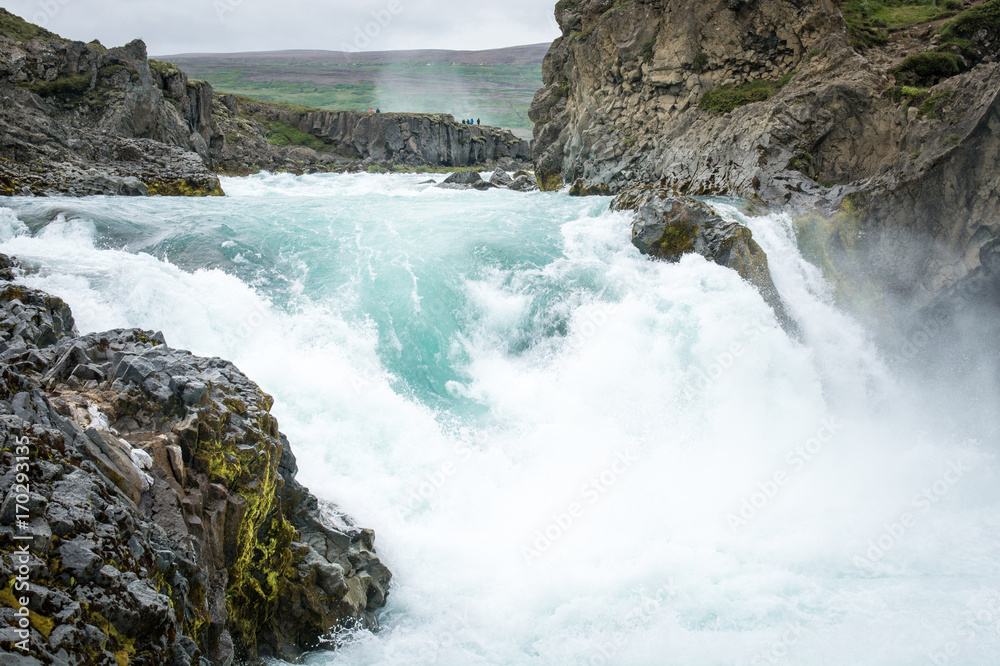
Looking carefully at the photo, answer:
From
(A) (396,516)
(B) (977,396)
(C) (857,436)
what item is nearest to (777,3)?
(B) (977,396)

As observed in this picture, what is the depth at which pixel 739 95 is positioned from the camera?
24.2 m

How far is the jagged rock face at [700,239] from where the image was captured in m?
14.8

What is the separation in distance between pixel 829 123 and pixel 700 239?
896 centimetres

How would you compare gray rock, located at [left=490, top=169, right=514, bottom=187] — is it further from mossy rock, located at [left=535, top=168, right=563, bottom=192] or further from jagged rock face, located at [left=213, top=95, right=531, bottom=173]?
jagged rock face, located at [left=213, top=95, right=531, bottom=173]

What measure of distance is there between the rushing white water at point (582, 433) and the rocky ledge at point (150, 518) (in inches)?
43.0

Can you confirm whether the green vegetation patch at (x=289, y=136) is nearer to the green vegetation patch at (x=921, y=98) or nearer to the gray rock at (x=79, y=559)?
the green vegetation patch at (x=921, y=98)

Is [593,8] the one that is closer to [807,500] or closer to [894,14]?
[894,14]

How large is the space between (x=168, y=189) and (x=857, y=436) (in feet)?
86.4

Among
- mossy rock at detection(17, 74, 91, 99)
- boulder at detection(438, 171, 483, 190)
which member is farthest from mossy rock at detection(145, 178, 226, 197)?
boulder at detection(438, 171, 483, 190)
